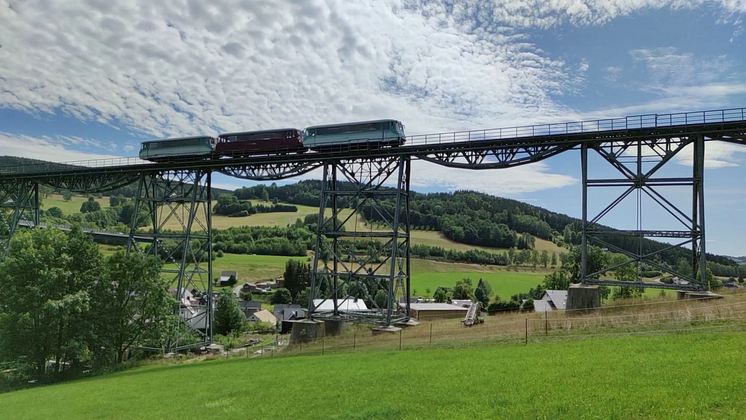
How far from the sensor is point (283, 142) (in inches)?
1015

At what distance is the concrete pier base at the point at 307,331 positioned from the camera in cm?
2327

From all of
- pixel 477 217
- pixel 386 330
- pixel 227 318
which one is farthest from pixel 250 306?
pixel 477 217

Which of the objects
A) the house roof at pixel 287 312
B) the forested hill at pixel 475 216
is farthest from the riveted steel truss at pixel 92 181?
the forested hill at pixel 475 216

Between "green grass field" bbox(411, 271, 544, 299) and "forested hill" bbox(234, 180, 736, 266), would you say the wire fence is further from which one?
"forested hill" bbox(234, 180, 736, 266)

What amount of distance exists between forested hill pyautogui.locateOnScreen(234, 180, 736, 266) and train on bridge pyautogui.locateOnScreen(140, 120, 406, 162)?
246 feet

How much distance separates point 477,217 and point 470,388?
110 m

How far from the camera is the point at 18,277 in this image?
2288cm

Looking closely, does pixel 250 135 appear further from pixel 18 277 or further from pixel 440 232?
pixel 440 232

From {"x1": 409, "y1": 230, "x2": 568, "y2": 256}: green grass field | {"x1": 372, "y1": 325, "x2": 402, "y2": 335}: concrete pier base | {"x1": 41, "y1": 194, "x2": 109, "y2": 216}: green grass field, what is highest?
{"x1": 41, "y1": 194, "x2": 109, "y2": 216}: green grass field

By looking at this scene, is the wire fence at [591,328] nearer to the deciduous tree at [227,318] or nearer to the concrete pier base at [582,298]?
the concrete pier base at [582,298]

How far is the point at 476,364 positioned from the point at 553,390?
342 centimetres

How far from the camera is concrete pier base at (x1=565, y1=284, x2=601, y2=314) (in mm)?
19188

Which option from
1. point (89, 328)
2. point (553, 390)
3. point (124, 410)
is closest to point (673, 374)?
point (553, 390)

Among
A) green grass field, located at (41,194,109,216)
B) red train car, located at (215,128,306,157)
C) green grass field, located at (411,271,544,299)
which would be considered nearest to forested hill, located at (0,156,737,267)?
green grass field, located at (41,194,109,216)
